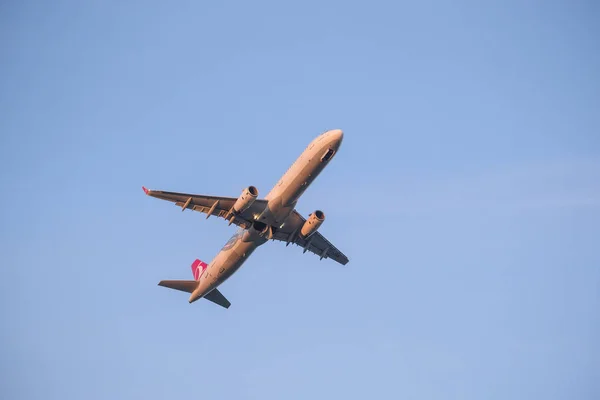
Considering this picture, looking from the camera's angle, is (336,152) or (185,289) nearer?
(336,152)

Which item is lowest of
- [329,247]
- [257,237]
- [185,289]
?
[185,289]

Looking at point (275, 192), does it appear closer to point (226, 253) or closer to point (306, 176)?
point (306, 176)

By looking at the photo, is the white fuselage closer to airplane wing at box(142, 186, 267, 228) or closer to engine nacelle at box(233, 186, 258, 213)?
airplane wing at box(142, 186, 267, 228)

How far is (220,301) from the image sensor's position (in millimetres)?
82000

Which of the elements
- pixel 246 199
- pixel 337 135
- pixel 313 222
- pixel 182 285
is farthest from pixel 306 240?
pixel 337 135

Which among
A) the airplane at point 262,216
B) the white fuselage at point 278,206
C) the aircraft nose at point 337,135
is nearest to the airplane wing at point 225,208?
the airplane at point 262,216

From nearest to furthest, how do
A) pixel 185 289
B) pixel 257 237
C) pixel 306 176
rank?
pixel 306 176 → pixel 257 237 → pixel 185 289

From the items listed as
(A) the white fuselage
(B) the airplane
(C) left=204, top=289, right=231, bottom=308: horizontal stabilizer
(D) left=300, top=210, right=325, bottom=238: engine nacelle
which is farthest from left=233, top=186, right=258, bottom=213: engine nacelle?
(C) left=204, top=289, right=231, bottom=308: horizontal stabilizer

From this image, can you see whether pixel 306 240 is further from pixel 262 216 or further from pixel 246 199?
pixel 246 199

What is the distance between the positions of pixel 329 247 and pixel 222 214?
1394 cm

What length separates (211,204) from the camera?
6938 centimetres

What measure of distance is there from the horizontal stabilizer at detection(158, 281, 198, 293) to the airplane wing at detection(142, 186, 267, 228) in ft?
34.9

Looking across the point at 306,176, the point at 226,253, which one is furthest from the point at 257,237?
the point at 306,176

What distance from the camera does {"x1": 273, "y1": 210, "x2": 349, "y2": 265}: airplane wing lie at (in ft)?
241
